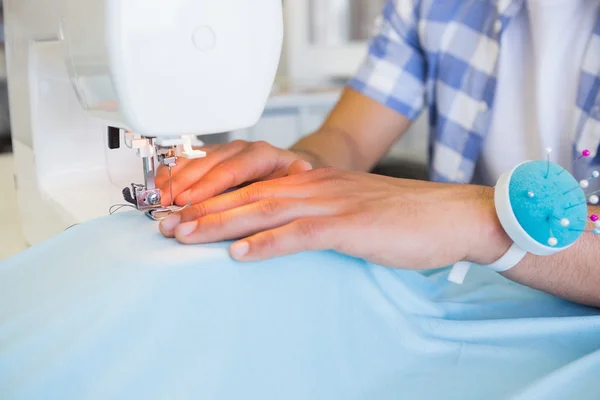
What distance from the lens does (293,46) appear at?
251 centimetres

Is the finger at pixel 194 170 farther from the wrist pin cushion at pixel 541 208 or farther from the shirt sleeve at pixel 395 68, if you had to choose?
the shirt sleeve at pixel 395 68

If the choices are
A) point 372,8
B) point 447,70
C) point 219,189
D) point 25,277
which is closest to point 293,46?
point 372,8

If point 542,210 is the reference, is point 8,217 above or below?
below

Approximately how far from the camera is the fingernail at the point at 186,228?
2.12 ft

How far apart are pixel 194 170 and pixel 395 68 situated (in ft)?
2.26

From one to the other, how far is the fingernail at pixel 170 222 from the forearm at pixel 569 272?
1.34 ft

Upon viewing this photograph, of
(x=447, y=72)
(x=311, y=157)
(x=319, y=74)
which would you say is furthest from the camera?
(x=319, y=74)

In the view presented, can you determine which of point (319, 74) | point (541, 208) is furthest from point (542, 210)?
point (319, 74)

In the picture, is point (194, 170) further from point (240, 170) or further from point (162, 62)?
point (162, 62)

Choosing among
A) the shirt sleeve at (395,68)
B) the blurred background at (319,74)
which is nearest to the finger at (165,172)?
the shirt sleeve at (395,68)

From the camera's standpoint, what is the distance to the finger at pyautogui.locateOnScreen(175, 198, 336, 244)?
65cm

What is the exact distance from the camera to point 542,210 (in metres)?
0.68

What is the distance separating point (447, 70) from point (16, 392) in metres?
1.06

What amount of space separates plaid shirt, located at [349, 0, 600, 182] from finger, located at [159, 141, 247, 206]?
0.57 meters
